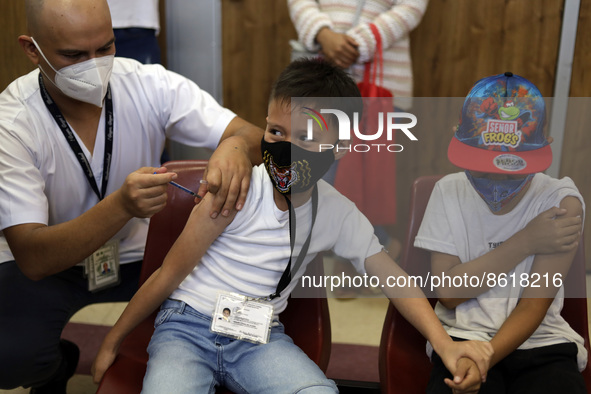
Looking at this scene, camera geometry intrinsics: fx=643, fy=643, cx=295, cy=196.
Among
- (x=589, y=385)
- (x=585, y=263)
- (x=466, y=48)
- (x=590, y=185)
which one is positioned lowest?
(x=589, y=385)

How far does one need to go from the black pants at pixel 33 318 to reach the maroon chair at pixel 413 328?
878 mm

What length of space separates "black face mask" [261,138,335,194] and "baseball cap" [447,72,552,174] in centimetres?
34

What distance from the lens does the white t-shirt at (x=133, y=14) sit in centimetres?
271

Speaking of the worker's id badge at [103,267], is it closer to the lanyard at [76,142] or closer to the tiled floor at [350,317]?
the lanyard at [76,142]

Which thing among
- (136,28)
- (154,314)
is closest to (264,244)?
(154,314)

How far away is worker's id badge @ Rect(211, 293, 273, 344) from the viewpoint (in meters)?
1.48

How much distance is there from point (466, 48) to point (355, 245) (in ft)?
5.81

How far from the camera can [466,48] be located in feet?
9.84

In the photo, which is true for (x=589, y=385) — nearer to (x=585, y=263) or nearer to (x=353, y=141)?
(x=585, y=263)

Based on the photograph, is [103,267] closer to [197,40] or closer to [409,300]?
[409,300]

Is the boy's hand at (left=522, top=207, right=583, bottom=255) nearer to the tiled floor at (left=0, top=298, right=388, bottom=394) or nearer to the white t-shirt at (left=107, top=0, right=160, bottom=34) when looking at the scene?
the tiled floor at (left=0, top=298, right=388, bottom=394)

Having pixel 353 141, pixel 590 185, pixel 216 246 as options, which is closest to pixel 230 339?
pixel 216 246

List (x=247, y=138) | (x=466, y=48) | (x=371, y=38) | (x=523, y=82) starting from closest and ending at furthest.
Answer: (x=523, y=82), (x=247, y=138), (x=371, y=38), (x=466, y=48)

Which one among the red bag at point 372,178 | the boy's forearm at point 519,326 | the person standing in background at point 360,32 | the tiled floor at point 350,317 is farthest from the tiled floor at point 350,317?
the boy's forearm at point 519,326
